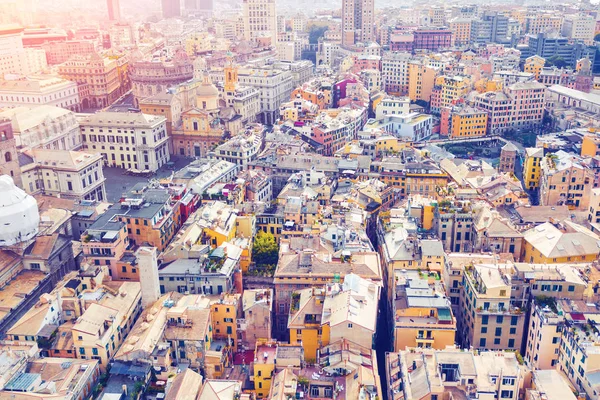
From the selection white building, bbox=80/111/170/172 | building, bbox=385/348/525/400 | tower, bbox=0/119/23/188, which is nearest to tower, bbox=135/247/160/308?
building, bbox=385/348/525/400

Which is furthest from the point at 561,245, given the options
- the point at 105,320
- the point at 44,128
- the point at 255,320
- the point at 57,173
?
the point at 44,128

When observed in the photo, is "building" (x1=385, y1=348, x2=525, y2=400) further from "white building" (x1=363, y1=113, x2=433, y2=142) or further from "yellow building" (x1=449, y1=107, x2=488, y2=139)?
"yellow building" (x1=449, y1=107, x2=488, y2=139)

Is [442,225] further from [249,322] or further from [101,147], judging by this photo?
[101,147]

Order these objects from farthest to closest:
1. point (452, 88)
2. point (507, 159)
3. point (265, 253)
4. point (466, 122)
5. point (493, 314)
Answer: point (452, 88) < point (466, 122) < point (507, 159) < point (265, 253) < point (493, 314)

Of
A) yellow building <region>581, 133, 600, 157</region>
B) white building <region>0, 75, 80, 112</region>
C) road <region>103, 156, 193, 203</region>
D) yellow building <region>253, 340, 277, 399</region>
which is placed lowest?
road <region>103, 156, 193, 203</region>

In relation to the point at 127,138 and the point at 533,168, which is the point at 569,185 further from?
the point at 127,138

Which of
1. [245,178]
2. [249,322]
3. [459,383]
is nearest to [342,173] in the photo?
[245,178]
